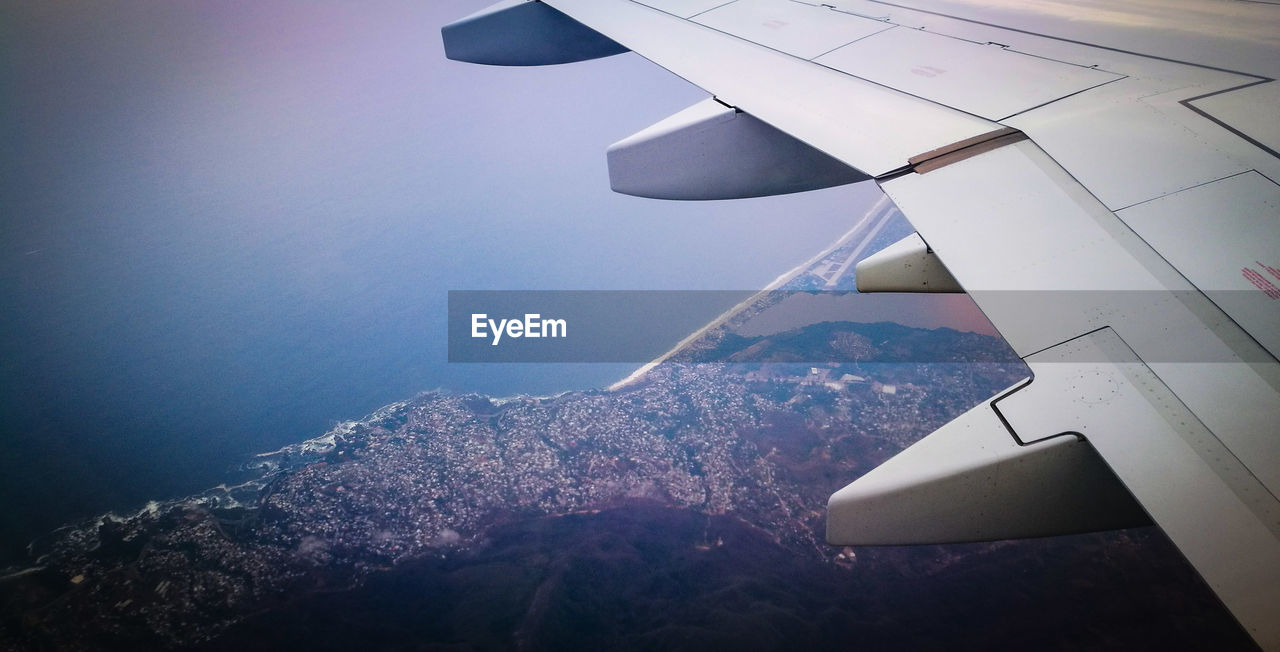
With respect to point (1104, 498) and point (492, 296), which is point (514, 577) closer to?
point (492, 296)

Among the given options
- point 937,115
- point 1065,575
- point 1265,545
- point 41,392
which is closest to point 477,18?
point 937,115

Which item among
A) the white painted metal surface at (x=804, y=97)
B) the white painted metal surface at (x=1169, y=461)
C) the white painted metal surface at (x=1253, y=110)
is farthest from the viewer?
the white painted metal surface at (x=804, y=97)

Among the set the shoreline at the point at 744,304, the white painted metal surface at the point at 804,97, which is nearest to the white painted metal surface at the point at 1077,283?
the white painted metal surface at the point at 804,97

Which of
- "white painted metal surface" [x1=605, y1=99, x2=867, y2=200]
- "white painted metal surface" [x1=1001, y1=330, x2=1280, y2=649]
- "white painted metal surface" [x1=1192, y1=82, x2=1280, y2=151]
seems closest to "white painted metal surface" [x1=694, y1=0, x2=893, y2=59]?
"white painted metal surface" [x1=605, y1=99, x2=867, y2=200]

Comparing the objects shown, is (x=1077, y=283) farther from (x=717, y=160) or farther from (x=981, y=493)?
(x=717, y=160)

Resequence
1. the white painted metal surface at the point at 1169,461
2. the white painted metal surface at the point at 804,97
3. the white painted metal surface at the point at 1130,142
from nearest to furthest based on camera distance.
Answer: the white painted metal surface at the point at 1169,461 → the white painted metal surface at the point at 1130,142 → the white painted metal surface at the point at 804,97

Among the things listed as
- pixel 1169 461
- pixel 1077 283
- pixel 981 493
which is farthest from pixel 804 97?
pixel 1169 461

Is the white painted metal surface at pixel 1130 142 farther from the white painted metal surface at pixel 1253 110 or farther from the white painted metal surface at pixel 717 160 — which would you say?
the white painted metal surface at pixel 717 160
